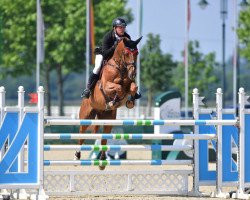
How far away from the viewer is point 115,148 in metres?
9.92

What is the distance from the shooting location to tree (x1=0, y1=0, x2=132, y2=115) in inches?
1601

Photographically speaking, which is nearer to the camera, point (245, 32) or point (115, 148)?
point (115, 148)

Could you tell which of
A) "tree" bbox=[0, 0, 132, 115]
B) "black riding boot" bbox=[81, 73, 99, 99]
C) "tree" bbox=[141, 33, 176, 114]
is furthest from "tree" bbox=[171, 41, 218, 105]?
"black riding boot" bbox=[81, 73, 99, 99]

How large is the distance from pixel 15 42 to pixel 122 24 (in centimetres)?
3103

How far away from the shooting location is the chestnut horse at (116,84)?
1084 centimetres

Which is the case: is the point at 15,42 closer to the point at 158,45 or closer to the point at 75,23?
the point at 75,23

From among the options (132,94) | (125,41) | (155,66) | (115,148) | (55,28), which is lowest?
(115,148)

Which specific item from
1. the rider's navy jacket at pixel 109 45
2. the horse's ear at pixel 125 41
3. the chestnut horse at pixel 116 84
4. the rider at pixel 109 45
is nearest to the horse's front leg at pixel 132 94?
the chestnut horse at pixel 116 84

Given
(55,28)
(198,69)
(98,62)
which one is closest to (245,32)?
(55,28)

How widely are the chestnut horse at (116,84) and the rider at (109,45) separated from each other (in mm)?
88

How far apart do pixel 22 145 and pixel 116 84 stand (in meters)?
2.34

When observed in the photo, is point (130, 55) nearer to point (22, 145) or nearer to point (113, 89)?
point (113, 89)

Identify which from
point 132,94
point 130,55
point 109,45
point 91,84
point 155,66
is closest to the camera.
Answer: point 130,55

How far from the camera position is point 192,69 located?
177ft
